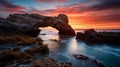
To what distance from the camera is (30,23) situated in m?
60.5

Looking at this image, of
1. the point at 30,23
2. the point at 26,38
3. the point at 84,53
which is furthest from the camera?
the point at 30,23

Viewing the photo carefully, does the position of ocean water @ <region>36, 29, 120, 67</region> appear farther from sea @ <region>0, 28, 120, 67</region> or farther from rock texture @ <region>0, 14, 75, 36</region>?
rock texture @ <region>0, 14, 75, 36</region>

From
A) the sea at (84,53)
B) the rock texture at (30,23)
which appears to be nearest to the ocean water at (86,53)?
the sea at (84,53)

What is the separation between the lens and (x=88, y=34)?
57000mm

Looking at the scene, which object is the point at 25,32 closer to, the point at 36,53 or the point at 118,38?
the point at 36,53

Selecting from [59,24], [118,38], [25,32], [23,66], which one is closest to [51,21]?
[59,24]

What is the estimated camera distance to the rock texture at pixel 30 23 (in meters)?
48.6

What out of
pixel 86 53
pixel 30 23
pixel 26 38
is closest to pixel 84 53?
pixel 86 53

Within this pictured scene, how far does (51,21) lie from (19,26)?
25927 millimetres

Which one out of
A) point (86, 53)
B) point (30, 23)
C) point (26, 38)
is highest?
point (30, 23)

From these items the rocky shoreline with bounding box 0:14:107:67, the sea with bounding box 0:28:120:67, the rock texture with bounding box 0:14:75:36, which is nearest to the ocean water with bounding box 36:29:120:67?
the sea with bounding box 0:28:120:67

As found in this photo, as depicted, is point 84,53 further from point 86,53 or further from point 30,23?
point 30,23

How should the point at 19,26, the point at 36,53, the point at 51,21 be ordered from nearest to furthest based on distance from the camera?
the point at 36,53 → the point at 19,26 → the point at 51,21

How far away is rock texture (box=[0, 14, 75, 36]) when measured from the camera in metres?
48.6
